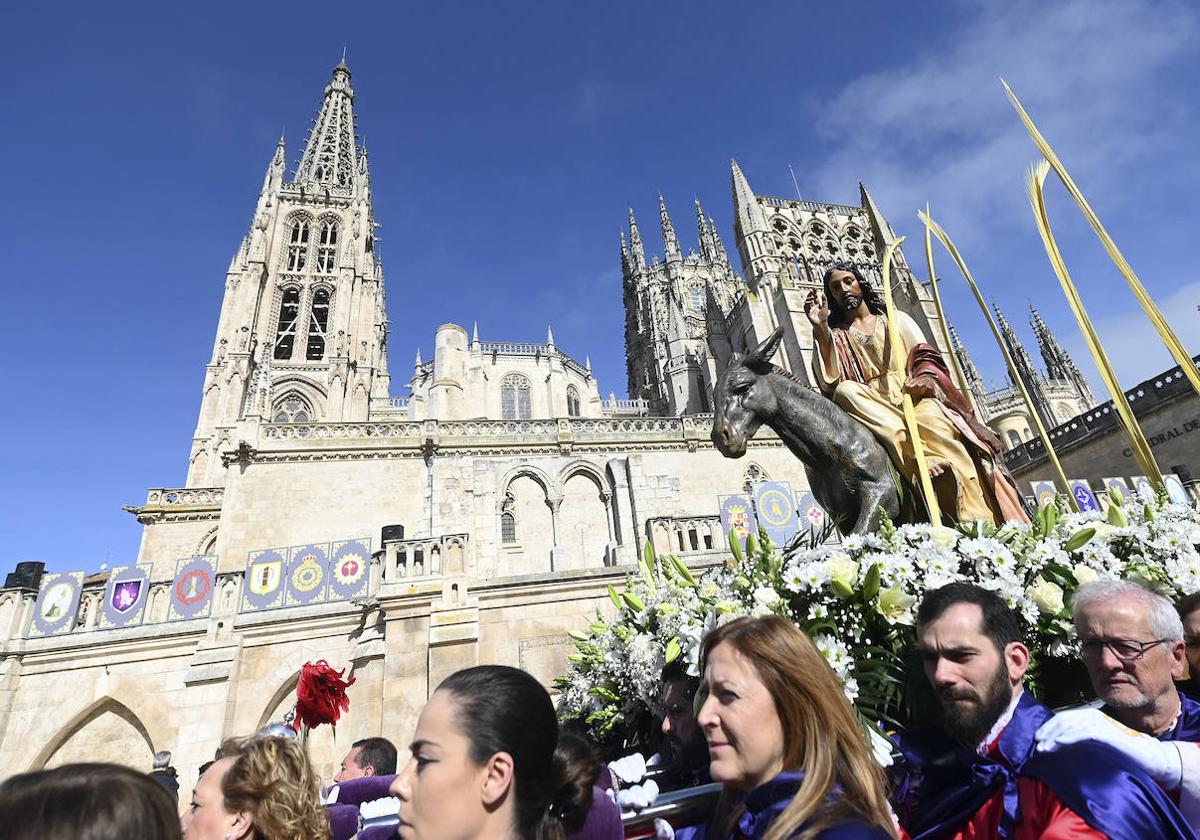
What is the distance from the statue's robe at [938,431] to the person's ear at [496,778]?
3.97 meters

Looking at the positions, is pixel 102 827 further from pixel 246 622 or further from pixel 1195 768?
pixel 246 622

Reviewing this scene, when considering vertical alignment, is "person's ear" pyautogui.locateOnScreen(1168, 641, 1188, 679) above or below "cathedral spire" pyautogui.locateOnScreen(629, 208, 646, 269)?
below

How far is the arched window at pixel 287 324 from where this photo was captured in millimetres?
42156

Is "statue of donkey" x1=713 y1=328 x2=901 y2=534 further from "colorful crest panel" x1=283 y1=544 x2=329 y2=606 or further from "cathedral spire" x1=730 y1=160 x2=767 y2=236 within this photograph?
"cathedral spire" x1=730 y1=160 x2=767 y2=236

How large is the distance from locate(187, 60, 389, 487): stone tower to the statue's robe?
113 ft

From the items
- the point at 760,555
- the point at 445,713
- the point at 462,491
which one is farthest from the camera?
the point at 462,491

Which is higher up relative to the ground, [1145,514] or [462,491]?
[462,491]

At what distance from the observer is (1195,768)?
1833 mm

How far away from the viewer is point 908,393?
4.55 metres

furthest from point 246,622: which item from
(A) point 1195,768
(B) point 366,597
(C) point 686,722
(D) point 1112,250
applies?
(D) point 1112,250

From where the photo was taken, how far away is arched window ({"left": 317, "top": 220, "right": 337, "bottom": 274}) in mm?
46609

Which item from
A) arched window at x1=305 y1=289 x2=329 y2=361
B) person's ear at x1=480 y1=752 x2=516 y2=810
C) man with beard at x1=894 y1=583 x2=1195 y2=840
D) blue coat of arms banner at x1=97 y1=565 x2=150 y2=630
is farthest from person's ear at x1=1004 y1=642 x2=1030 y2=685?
arched window at x1=305 y1=289 x2=329 y2=361

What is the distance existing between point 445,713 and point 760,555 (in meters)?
2.23

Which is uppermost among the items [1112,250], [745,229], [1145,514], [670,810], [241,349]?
[745,229]
